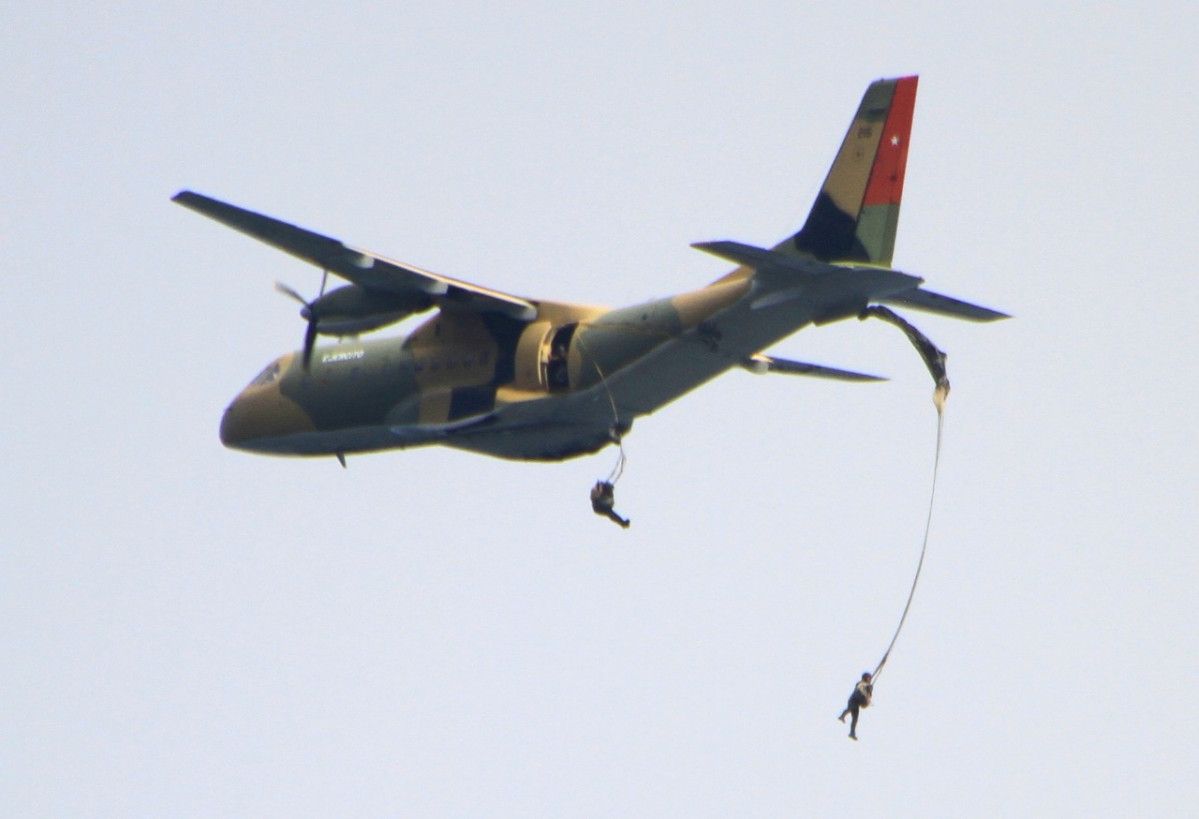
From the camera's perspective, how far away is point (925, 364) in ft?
99.9

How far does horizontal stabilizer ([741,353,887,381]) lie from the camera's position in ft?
113

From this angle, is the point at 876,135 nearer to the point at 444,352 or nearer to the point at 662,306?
the point at 662,306

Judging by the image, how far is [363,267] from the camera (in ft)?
109

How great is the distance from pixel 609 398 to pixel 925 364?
4.94 meters

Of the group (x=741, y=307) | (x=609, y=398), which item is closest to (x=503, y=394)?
(x=609, y=398)

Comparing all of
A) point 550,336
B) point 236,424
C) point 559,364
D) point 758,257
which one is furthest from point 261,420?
point 758,257

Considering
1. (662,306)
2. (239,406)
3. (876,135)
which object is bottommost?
(239,406)

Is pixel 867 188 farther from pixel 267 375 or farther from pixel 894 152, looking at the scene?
pixel 267 375

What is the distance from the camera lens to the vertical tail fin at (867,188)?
30438mm

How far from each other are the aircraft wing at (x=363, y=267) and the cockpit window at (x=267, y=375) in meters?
3.41

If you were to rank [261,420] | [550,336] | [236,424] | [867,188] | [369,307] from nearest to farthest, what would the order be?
[867,188] → [550,336] → [369,307] → [261,420] → [236,424]

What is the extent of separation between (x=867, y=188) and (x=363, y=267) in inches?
317

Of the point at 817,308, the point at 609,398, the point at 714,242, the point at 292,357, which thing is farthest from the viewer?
the point at 292,357

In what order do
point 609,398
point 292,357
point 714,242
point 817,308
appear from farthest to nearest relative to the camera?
point 292,357 → point 609,398 → point 817,308 → point 714,242
